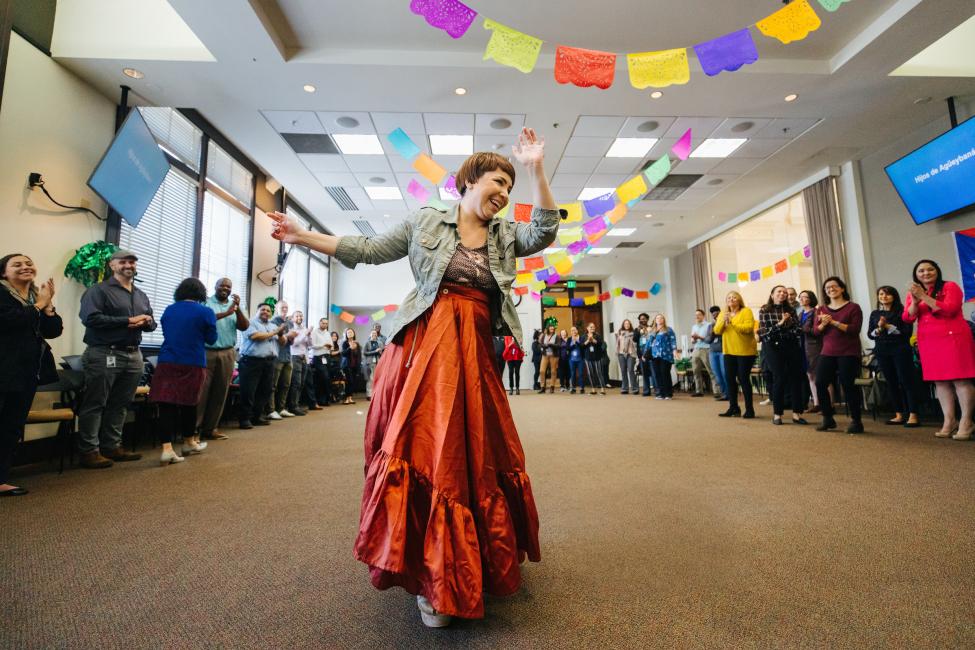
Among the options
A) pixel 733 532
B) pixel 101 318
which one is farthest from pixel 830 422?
pixel 101 318

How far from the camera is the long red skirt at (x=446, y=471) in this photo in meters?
1.11

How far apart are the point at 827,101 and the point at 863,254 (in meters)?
2.47

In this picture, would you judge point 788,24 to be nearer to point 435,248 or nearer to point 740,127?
point 740,127

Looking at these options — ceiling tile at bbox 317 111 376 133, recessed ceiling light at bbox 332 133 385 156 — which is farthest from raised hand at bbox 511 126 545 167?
recessed ceiling light at bbox 332 133 385 156

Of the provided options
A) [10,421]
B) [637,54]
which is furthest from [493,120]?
[10,421]

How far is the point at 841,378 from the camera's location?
4090mm

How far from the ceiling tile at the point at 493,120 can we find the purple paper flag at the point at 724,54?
261cm

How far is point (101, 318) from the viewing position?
10.3 ft

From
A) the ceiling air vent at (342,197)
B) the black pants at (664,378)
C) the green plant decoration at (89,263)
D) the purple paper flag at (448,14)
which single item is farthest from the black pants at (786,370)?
the ceiling air vent at (342,197)

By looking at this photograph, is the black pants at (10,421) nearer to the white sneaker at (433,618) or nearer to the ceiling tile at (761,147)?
the white sneaker at (433,618)

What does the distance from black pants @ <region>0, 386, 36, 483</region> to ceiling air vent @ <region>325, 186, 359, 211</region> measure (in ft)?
19.5

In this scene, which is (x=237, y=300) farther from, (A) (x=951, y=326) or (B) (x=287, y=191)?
(A) (x=951, y=326)

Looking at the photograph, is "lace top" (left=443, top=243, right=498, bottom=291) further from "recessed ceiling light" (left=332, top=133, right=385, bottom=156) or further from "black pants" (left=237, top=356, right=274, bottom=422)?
"recessed ceiling light" (left=332, top=133, right=385, bottom=156)

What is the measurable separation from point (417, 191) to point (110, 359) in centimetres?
451
